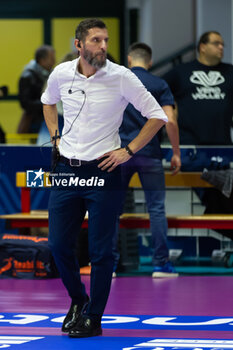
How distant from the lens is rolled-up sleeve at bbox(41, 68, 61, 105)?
4.68 m

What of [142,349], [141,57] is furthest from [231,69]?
[142,349]

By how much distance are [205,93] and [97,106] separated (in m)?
3.10

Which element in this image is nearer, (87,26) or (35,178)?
(87,26)

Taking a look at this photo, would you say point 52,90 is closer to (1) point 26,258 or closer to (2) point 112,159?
(2) point 112,159

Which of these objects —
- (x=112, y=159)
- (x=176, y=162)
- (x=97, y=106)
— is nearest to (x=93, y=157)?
(x=112, y=159)

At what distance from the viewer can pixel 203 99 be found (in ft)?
24.5

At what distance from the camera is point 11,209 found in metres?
7.95

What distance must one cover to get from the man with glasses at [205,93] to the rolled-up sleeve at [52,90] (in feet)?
8.70

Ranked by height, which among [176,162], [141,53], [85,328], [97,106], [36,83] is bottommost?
[85,328]

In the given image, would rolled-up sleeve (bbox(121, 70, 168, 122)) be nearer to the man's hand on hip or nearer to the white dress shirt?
the white dress shirt

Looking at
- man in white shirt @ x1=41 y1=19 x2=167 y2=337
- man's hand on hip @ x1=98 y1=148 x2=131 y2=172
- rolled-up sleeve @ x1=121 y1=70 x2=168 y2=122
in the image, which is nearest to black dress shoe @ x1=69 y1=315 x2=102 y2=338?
man in white shirt @ x1=41 y1=19 x2=167 y2=337

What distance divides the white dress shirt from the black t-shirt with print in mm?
2886

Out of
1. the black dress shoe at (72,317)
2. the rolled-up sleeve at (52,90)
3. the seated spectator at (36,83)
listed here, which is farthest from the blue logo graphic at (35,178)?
the seated spectator at (36,83)

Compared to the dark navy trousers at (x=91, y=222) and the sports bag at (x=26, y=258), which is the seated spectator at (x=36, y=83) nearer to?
the sports bag at (x=26, y=258)
